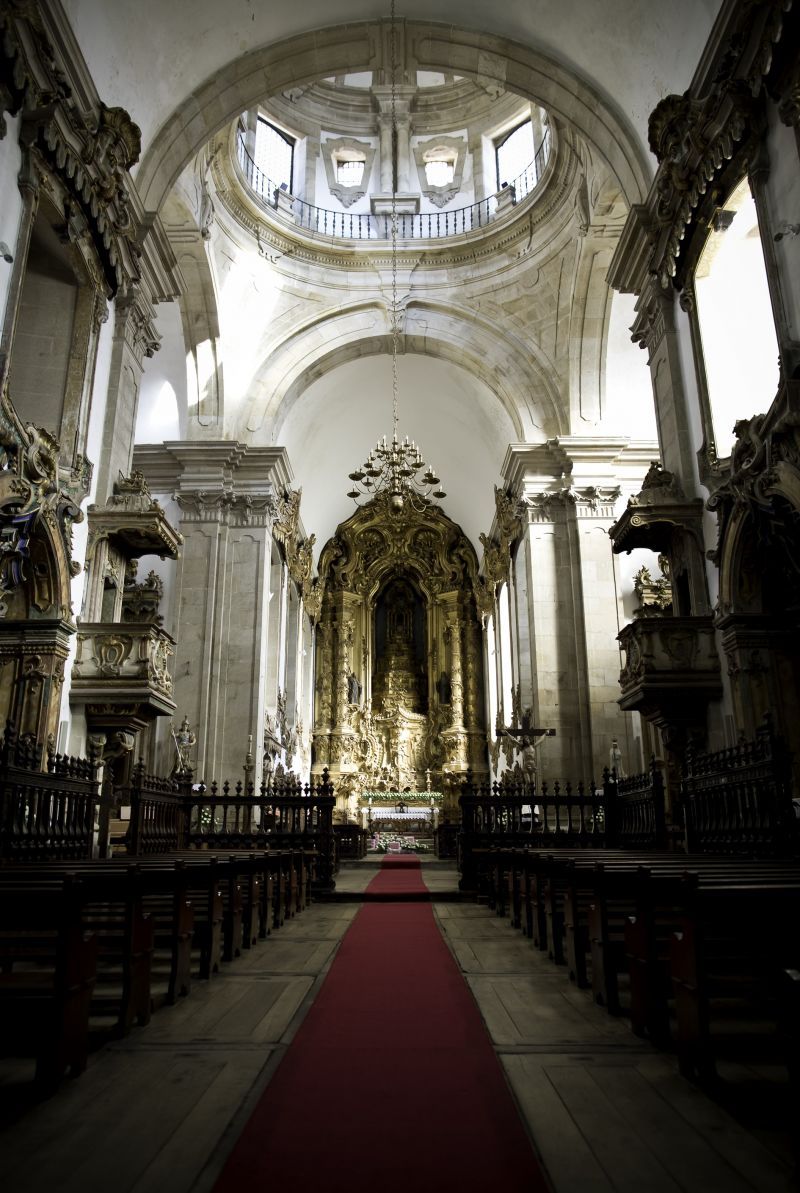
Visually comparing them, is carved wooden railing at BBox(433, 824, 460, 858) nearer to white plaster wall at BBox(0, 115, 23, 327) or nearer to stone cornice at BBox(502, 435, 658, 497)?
stone cornice at BBox(502, 435, 658, 497)

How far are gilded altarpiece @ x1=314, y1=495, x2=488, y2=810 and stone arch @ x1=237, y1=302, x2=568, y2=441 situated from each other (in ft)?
21.9

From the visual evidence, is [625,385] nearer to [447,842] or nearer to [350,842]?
[447,842]

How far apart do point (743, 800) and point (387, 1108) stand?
15.6ft

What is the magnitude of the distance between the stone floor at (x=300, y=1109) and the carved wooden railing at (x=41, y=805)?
2.28 m

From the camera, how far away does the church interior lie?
2738 mm

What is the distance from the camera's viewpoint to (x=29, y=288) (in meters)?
9.98

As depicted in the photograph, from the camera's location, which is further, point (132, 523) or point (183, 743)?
point (183, 743)

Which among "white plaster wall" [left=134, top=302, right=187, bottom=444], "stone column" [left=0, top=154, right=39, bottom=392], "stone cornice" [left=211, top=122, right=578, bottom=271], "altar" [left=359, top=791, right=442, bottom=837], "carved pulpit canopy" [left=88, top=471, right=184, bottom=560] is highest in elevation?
"stone cornice" [left=211, top=122, right=578, bottom=271]

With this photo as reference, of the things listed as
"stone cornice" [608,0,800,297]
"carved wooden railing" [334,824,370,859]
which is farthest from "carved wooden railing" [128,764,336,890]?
"stone cornice" [608,0,800,297]

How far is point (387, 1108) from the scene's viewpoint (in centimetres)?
256

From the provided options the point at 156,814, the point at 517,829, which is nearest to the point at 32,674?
the point at 156,814

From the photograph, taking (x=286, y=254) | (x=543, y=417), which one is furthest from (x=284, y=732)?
(x=286, y=254)

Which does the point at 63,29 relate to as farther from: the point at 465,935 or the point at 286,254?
the point at 286,254

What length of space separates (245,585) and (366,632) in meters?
11.0
